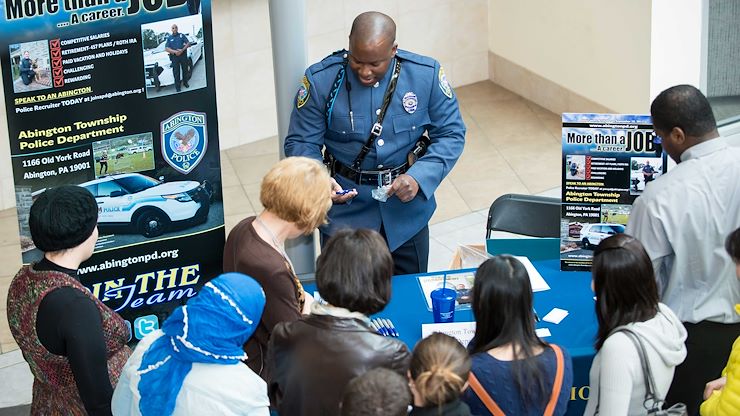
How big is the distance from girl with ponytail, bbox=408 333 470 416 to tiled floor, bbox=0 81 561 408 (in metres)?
3.43

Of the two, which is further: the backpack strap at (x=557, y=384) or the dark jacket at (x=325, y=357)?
the backpack strap at (x=557, y=384)

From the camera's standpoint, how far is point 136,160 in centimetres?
465

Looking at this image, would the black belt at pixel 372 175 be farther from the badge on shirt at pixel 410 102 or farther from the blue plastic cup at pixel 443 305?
the blue plastic cup at pixel 443 305

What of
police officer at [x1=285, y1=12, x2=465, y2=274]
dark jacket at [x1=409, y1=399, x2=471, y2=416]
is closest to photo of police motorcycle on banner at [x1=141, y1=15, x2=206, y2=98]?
police officer at [x1=285, y1=12, x2=465, y2=274]

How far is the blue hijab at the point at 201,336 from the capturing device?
3.14m

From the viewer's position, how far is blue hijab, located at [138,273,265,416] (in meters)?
3.14

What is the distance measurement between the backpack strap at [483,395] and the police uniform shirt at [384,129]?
1668 mm

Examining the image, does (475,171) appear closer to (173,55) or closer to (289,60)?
(289,60)

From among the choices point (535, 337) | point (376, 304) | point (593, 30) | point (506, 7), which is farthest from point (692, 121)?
point (506, 7)

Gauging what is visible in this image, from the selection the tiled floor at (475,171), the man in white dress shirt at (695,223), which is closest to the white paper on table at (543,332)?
the man in white dress shirt at (695,223)

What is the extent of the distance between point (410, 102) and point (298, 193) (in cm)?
137

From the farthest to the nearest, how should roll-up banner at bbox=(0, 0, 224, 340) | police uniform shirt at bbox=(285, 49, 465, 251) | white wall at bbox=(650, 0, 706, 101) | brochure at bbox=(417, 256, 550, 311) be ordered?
white wall at bbox=(650, 0, 706, 101) → police uniform shirt at bbox=(285, 49, 465, 251) → brochure at bbox=(417, 256, 550, 311) → roll-up banner at bbox=(0, 0, 224, 340)

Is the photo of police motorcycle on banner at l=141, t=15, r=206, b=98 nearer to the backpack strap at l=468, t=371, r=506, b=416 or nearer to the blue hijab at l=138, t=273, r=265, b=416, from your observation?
the blue hijab at l=138, t=273, r=265, b=416

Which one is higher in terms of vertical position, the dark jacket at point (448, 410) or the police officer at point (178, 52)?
the police officer at point (178, 52)
